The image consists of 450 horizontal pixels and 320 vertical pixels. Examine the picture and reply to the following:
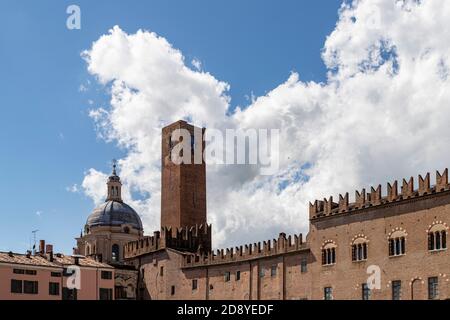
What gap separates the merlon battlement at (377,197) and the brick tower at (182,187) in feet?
63.8

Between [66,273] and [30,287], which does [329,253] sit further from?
[30,287]

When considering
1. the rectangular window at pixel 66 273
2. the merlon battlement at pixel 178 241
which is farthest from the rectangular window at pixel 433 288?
the rectangular window at pixel 66 273

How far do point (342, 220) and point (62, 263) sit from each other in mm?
23450

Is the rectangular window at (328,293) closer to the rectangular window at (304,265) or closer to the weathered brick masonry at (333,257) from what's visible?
the weathered brick masonry at (333,257)

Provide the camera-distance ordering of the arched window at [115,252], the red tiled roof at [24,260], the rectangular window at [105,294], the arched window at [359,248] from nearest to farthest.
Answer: the arched window at [359,248] < the red tiled roof at [24,260] < the rectangular window at [105,294] < the arched window at [115,252]

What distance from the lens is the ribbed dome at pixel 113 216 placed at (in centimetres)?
8150

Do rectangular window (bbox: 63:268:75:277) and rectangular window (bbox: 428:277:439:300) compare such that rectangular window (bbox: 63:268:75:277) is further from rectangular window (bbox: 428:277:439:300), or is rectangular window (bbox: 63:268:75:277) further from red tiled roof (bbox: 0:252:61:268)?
rectangular window (bbox: 428:277:439:300)

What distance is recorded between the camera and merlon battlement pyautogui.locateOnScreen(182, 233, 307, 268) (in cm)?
4703

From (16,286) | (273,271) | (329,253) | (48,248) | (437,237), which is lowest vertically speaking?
(16,286)

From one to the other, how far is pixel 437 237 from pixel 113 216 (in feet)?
163

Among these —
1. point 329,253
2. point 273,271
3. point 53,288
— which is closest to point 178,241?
point 53,288

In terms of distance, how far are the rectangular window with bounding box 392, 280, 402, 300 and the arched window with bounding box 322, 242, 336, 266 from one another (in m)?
4.69

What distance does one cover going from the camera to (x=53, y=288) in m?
53.4
